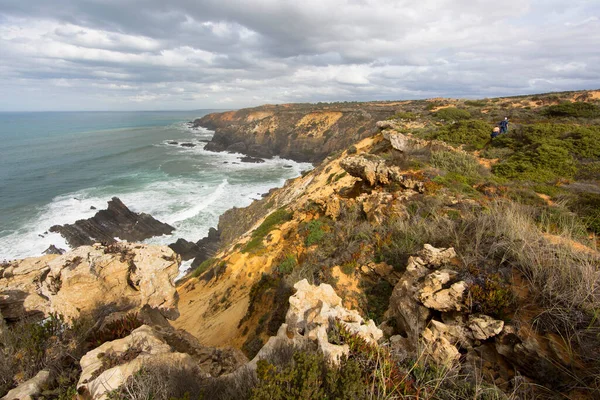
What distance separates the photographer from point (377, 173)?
11695mm

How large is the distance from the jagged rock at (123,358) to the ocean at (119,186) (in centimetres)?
2179

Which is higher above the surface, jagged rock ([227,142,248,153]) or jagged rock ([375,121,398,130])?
jagged rock ([375,121,398,130])

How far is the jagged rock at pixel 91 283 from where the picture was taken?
5.98 m

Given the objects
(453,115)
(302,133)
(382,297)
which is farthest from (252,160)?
(382,297)

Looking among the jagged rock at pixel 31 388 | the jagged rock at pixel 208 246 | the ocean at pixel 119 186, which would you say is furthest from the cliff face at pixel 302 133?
the jagged rock at pixel 31 388

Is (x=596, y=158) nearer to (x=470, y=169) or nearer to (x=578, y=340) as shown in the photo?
(x=470, y=169)

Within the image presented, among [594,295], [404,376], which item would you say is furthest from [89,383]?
[594,295]

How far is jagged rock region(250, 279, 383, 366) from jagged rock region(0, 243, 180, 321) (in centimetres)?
402

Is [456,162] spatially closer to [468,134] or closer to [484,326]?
[468,134]

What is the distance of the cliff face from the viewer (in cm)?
5559

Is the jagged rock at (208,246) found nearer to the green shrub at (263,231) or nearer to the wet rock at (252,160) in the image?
the green shrub at (263,231)

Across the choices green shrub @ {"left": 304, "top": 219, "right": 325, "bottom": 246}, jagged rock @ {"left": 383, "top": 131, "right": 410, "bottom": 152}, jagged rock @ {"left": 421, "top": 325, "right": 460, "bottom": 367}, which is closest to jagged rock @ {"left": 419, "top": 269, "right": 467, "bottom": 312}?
jagged rock @ {"left": 421, "top": 325, "right": 460, "bottom": 367}

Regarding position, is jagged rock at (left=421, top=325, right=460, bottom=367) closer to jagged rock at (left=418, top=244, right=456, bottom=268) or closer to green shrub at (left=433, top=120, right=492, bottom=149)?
jagged rock at (left=418, top=244, right=456, bottom=268)

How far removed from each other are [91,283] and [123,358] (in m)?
3.68
